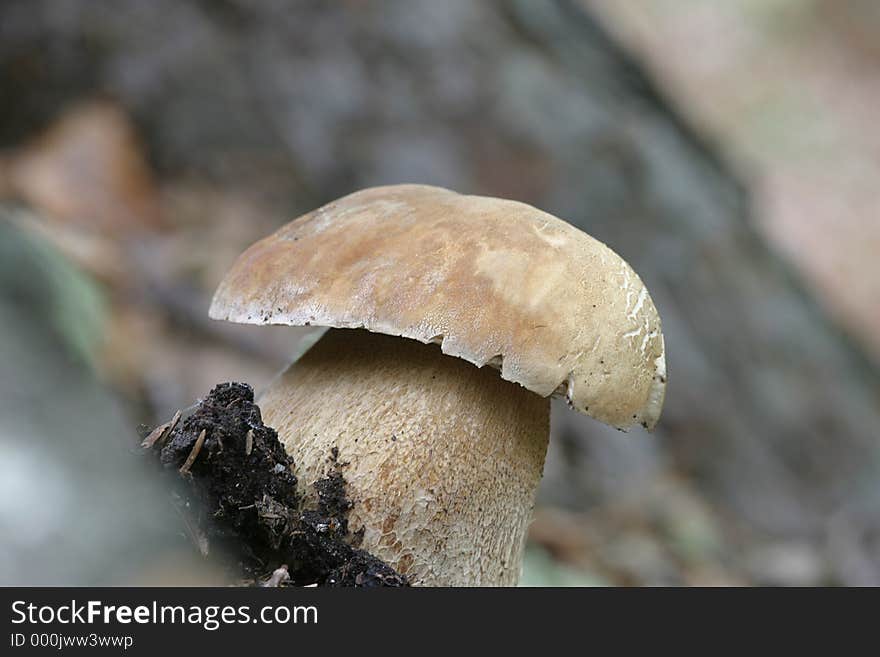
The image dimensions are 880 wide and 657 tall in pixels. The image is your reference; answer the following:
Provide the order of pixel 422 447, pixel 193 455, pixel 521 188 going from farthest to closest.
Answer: pixel 521 188, pixel 422 447, pixel 193 455

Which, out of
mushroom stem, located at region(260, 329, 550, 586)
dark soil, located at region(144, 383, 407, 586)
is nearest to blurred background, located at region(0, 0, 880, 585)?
mushroom stem, located at region(260, 329, 550, 586)

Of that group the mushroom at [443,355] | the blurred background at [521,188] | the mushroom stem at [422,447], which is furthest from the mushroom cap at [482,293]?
the blurred background at [521,188]

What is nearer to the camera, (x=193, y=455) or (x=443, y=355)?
(x=193, y=455)

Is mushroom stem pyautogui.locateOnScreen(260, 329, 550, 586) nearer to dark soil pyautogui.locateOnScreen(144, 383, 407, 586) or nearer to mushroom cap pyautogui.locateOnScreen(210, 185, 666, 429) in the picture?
dark soil pyautogui.locateOnScreen(144, 383, 407, 586)

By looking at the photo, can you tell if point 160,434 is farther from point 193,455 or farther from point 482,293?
point 482,293

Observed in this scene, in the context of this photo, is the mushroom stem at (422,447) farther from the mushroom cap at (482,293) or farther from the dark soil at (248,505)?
the mushroom cap at (482,293)

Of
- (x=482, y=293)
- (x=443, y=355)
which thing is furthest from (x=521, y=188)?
(x=482, y=293)

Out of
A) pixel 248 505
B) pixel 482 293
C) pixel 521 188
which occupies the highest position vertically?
→ pixel 521 188

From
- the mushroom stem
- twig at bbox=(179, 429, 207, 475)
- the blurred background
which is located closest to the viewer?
twig at bbox=(179, 429, 207, 475)
